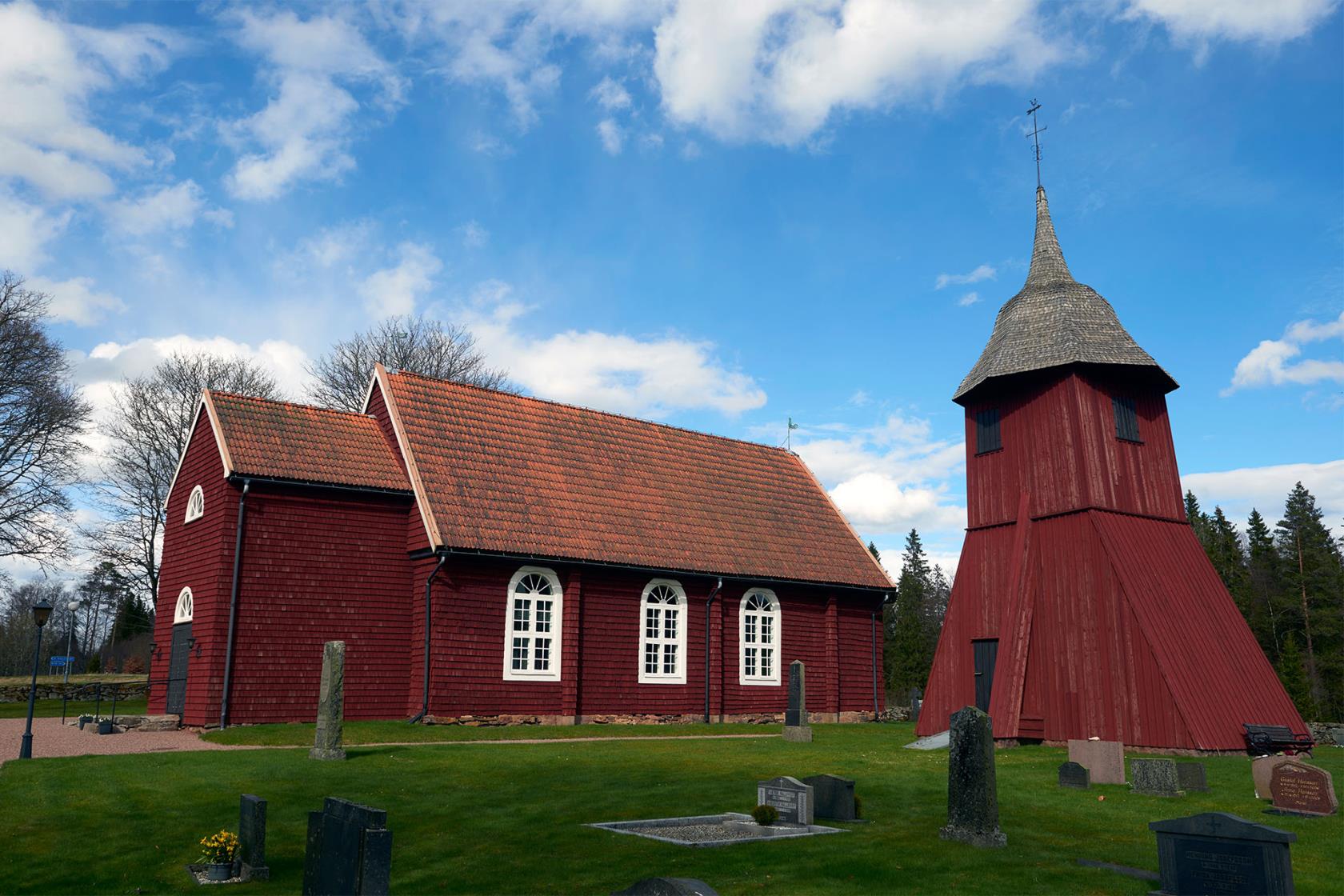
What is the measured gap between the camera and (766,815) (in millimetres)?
11812

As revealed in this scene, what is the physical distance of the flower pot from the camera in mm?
9656

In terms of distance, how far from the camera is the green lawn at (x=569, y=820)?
30.9 feet

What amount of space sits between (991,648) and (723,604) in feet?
25.4

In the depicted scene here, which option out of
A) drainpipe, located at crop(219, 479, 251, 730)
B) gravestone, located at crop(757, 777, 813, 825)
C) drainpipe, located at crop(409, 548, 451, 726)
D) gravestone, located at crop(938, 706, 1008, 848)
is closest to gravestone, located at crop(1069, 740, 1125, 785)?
gravestone, located at crop(938, 706, 1008, 848)

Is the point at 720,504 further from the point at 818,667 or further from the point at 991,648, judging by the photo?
the point at 991,648

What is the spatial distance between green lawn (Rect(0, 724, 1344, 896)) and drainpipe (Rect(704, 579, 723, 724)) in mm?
8728

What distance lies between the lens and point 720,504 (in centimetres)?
3072

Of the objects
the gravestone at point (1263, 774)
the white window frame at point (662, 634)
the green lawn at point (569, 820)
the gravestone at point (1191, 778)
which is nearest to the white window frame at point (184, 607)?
the green lawn at point (569, 820)

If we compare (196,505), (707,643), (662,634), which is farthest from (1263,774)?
(196,505)

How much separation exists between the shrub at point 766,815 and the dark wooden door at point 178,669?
Answer: 17118 mm

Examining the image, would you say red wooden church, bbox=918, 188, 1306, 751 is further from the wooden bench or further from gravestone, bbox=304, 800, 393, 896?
gravestone, bbox=304, 800, 393, 896

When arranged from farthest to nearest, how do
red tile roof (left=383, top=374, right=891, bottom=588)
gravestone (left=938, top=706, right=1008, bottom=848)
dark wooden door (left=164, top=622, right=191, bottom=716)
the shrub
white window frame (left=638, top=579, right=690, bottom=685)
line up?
1. white window frame (left=638, top=579, right=690, bottom=685)
2. red tile roof (left=383, top=374, right=891, bottom=588)
3. dark wooden door (left=164, top=622, right=191, bottom=716)
4. the shrub
5. gravestone (left=938, top=706, right=1008, bottom=848)

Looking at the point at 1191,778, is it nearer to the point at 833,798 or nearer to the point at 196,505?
the point at 833,798

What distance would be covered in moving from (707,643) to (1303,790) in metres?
16.4
